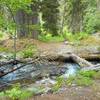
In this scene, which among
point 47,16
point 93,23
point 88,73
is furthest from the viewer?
point 47,16

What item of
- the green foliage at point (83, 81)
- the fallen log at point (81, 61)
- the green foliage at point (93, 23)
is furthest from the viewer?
the green foliage at point (93, 23)

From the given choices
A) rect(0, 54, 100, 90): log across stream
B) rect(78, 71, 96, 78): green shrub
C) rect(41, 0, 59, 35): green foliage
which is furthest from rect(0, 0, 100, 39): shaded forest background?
rect(78, 71, 96, 78): green shrub

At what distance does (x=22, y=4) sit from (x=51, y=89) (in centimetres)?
378

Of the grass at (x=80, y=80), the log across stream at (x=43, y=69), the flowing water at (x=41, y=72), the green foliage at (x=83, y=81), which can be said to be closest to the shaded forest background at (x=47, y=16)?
the log across stream at (x=43, y=69)

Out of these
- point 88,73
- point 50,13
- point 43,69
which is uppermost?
point 50,13

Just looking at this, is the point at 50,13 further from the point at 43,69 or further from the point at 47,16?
the point at 43,69

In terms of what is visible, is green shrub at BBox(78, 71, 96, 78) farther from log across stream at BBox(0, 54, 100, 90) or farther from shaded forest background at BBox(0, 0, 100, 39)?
shaded forest background at BBox(0, 0, 100, 39)

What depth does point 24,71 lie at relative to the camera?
15609 millimetres

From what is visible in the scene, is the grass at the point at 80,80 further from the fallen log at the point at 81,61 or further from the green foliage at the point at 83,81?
the fallen log at the point at 81,61

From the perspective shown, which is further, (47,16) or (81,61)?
(47,16)

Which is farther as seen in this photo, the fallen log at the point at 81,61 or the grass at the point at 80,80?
the fallen log at the point at 81,61

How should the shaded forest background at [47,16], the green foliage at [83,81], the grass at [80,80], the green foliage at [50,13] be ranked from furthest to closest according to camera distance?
1. the green foliage at [50,13]
2. the shaded forest background at [47,16]
3. the green foliage at [83,81]
4. the grass at [80,80]

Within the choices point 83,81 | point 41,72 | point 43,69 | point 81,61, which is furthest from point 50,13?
point 83,81

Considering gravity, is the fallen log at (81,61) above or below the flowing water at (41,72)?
above
